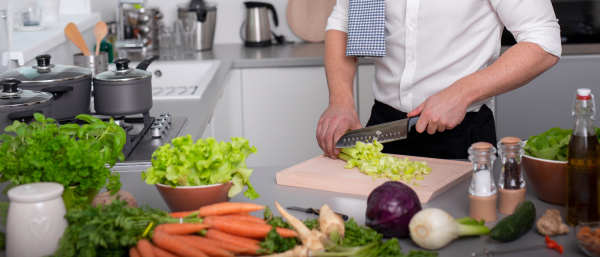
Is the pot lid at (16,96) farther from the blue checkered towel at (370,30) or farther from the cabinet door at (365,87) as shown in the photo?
the cabinet door at (365,87)

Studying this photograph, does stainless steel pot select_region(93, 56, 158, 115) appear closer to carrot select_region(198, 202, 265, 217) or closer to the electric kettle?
carrot select_region(198, 202, 265, 217)

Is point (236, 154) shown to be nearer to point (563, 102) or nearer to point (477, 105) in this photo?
point (477, 105)

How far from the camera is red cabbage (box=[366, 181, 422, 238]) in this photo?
1154 mm

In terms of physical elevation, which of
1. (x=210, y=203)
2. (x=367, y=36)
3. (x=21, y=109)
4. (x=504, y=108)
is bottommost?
(x=504, y=108)

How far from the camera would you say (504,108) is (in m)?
3.40

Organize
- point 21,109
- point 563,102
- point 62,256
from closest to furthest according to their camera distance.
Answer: point 62,256 → point 21,109 → point 563,102

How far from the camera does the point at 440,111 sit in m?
1.69

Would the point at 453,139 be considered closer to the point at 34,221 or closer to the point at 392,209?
the point at 392,209

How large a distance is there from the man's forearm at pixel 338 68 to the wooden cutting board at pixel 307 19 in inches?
66.1

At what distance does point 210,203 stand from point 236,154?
0.10m

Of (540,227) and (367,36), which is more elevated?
(367,36)

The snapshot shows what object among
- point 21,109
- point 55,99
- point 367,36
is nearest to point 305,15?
point 367,36

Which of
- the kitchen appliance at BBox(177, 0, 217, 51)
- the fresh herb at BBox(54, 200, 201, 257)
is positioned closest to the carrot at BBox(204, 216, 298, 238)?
the fresh herb at BBox(54, 200, 201, 257)

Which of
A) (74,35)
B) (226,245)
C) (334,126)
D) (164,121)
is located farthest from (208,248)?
(74,35)
